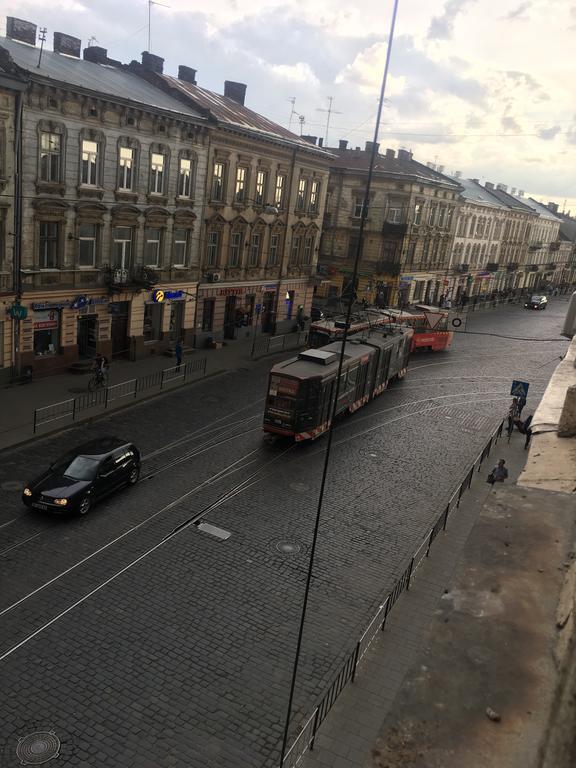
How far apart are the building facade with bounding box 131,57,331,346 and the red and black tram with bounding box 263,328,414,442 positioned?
12.0 metres

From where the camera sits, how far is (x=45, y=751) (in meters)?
9.58

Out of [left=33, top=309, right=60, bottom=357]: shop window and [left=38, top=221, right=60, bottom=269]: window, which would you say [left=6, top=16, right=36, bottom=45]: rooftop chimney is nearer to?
[left=38, top=221, right=60, bottom=269]: window

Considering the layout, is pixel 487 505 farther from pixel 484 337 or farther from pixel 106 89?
pixel 484 337

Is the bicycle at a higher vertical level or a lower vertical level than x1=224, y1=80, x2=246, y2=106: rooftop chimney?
lower

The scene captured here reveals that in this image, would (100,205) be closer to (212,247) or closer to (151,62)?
(212,247)

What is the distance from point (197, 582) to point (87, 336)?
65.7 ft

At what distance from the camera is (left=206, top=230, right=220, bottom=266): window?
1460 inches

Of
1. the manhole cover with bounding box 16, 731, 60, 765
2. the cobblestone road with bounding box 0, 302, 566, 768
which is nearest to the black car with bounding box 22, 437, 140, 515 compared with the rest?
the cobblestone road with bounding box 0, 302, 566, 768

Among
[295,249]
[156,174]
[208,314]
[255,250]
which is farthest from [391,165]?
[156,174]

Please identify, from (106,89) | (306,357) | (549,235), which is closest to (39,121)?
(106,89)

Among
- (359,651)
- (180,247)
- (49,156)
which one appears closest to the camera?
(359,651)

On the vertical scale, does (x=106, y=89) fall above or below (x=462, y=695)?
above

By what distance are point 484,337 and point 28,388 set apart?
39.1m

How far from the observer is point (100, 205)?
2925 cm
